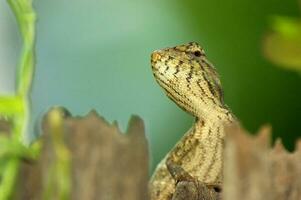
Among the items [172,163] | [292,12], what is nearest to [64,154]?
[172,163]

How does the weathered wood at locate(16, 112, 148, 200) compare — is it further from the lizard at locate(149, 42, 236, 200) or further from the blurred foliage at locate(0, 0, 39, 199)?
the lizard at locate(149, 42, 236, 200)

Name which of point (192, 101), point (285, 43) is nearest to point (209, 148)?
point (192, 101)

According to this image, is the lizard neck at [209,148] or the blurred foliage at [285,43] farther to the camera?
the lizard neck at [209,148]

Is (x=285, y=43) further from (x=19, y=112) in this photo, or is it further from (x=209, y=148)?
(x=209, y=148)

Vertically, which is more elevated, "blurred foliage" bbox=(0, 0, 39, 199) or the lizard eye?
the lizard eye

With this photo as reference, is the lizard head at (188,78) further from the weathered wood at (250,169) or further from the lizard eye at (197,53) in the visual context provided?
the weathered wood at (250,169)

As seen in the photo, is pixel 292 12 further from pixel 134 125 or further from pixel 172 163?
pixel 134 125

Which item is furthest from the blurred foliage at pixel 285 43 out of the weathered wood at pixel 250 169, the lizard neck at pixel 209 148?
the lizard neck at pixel 209 148

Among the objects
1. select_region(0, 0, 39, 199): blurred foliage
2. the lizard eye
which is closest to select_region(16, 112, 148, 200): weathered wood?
select_region(0, 0, 39, 199): blurred foliage
